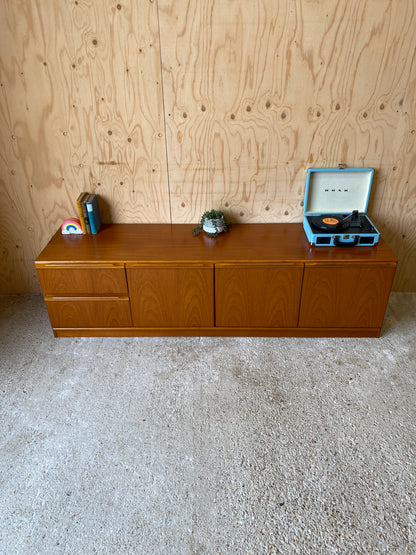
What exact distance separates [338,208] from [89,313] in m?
1.53

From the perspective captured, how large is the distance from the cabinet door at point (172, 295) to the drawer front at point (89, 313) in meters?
0.07

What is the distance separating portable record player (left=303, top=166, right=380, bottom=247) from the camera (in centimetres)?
205

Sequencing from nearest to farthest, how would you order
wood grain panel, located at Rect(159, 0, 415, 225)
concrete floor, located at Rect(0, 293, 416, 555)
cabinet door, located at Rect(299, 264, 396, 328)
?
1. concrete floor, located at Rect(0, 293, 416, 555)
2. wood grain panel, located at Rect(159, 0, 415, 225)
3. cabinet door, located at Rect(299, 264, 396, 328)

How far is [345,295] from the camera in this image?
2.07 metres

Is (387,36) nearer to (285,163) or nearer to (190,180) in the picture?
(285,163)

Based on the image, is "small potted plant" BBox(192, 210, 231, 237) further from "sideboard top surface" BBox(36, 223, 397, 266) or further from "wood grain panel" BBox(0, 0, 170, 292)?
"wood grain panel" BBox(0, 0, 170, 292)

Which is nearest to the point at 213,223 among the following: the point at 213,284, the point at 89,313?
the point at 213,284

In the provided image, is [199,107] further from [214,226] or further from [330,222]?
[330,222]

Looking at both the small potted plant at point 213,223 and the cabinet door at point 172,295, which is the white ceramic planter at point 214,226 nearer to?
Answer: the small potted plant at point 213,223

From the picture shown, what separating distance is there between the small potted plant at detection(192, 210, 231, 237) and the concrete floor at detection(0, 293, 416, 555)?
2.03 ft

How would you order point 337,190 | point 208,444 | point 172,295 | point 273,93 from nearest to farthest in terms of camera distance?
1. point 208,444
2. point 273,93
3. point 172,295
4. point 337,190

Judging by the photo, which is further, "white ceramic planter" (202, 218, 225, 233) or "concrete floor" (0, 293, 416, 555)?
"white ceramic planter" (202, 218, 225, 233)

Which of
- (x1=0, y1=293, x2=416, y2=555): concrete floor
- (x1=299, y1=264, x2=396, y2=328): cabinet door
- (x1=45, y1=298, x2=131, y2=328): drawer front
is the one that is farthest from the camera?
(x1=45, y1=298, x2=131, y2=328): drawer front

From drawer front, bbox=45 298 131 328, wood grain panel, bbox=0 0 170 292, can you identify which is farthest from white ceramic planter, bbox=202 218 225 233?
drawer front, bbox=45 298 131 328
